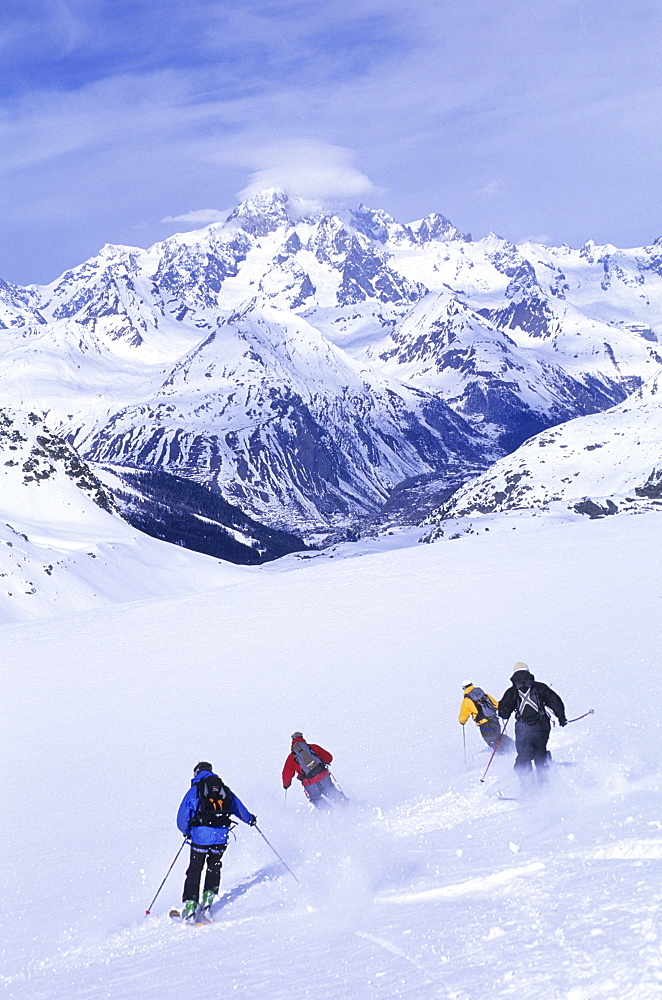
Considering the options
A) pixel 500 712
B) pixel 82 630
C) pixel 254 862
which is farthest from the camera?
pixel 82 630

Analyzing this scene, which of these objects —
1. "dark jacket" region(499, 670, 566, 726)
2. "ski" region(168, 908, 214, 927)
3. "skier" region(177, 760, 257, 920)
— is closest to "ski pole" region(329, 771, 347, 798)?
"skier" region(177, 760, 257, 920)

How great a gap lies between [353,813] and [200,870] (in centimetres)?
306

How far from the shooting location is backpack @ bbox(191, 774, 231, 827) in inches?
493

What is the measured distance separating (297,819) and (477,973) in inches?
301

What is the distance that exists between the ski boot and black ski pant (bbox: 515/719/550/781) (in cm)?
541

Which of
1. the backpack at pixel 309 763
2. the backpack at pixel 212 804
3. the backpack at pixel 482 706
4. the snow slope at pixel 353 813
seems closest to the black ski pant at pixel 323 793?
the backpack at pixel 309 763

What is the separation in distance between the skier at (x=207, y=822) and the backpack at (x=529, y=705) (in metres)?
4.95

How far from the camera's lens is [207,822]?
41.0 feet

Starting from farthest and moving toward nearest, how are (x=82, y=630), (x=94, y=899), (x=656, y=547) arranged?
(x=656, y=547)
(x=82, y=630)
(x=94, y=899)

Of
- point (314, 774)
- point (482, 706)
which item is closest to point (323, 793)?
point (314, 774)

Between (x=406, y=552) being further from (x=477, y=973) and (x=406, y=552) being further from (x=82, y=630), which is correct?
(x=477, y=973)

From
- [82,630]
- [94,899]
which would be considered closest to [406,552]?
[82,630]

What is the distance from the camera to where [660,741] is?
13938 mm

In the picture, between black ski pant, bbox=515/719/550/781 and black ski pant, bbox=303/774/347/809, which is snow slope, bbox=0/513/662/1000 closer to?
black ski pant, bbox=303/774/347/809
